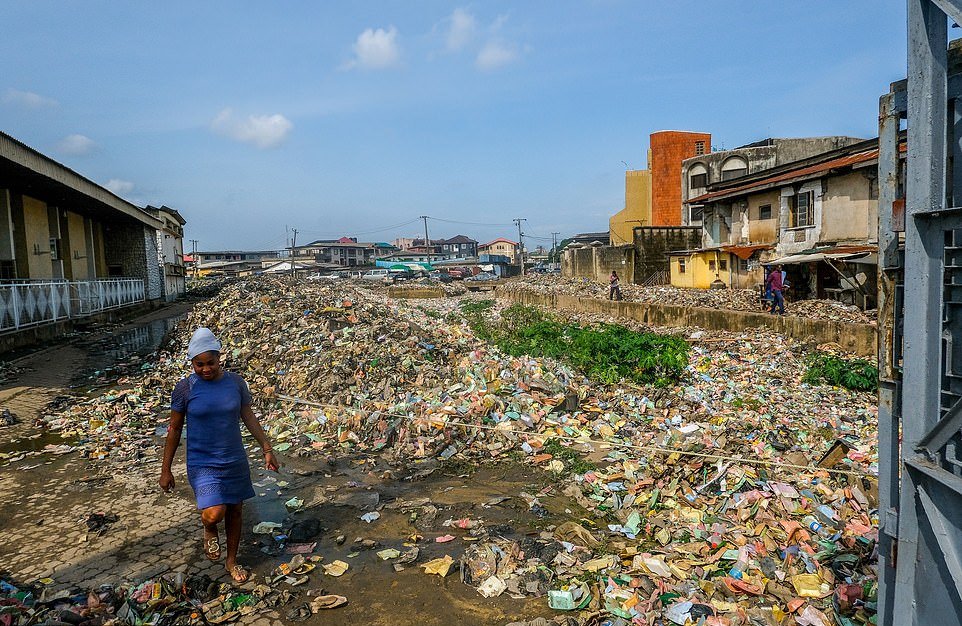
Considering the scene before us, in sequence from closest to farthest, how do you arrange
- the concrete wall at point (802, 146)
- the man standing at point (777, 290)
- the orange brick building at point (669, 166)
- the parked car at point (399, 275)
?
the man standing at point (777, 290), the concrete wall at point (802, 146), the orange brick building at point (669, 166), the parked car at point (399, 275)

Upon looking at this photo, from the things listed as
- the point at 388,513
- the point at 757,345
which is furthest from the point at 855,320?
the point at 388,513

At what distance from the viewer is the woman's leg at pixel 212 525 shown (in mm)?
3408

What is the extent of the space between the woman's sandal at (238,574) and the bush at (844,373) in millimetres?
8797

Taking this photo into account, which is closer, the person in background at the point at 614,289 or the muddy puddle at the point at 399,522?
the muddy puddle at the point at 399,522

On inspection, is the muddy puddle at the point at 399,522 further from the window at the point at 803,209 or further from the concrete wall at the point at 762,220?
the concrete wall at the point at 762,220

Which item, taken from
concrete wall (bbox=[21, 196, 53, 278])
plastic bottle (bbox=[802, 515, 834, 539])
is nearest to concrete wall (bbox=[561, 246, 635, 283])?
concrete wall (bbox=[21, 196, 53, 278])

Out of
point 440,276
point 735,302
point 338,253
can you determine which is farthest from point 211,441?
point 338,253

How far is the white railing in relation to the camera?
10547 mm

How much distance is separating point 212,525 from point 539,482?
2.87 m

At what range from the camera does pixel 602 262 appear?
30625 mm

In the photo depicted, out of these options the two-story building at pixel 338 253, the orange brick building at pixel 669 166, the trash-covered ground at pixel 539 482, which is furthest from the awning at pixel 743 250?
the two-story building at pixel 338 253

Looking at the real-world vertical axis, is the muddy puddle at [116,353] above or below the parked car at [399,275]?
below

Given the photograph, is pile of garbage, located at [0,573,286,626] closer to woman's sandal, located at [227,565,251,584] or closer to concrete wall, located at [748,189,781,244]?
woman's sandal, located at [227,565,251,584]

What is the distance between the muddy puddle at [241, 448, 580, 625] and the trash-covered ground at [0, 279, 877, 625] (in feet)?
0.07
